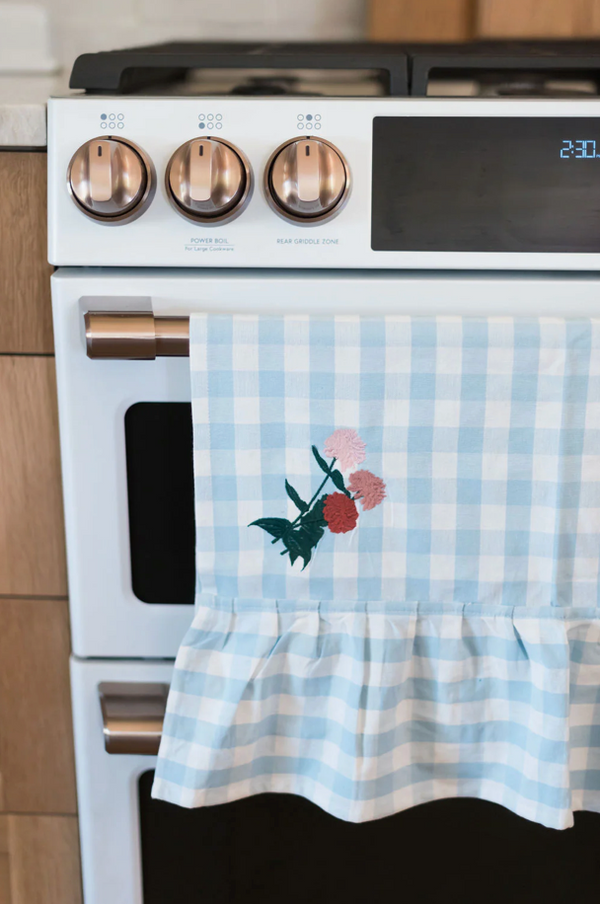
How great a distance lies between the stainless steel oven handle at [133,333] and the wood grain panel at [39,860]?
50cm

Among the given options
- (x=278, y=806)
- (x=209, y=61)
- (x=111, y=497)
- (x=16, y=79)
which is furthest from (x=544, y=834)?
(x=16, y=79)

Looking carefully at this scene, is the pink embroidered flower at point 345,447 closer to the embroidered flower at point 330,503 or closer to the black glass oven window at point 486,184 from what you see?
the embroidered flower at point 330,503

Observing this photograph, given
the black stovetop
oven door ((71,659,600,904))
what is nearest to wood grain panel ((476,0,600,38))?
the black stovetop

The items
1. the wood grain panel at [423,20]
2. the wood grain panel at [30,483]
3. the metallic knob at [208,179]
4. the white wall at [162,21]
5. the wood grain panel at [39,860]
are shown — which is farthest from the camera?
the white wall at [162,21]

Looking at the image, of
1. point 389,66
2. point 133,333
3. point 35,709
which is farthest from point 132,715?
point 389,66

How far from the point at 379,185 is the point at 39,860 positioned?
737mm

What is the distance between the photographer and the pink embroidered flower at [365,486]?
0.59 m

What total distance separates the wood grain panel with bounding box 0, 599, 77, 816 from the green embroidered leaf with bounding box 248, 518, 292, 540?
236 millimetres

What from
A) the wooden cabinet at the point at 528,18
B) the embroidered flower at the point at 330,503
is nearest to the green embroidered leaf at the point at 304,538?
the embroidered flower at the point at 330,503

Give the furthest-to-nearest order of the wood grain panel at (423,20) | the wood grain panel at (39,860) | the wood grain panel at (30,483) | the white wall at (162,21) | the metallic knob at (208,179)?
the white wall at (162,21), the wood grain panel at (423,20), the wood grain panel at (39,860), the wood grain panel at (30,483), the metallic knob at (208,179)

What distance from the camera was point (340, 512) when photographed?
0.59 metres

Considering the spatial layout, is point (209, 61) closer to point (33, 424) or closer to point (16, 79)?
point (33, 424)

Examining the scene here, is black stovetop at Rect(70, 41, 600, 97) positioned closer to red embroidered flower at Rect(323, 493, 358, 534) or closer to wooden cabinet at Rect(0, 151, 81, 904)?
wooden cabinet at Rect(0, 151, 81, 904)

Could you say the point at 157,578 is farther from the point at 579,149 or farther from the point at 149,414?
the point at 579,149
